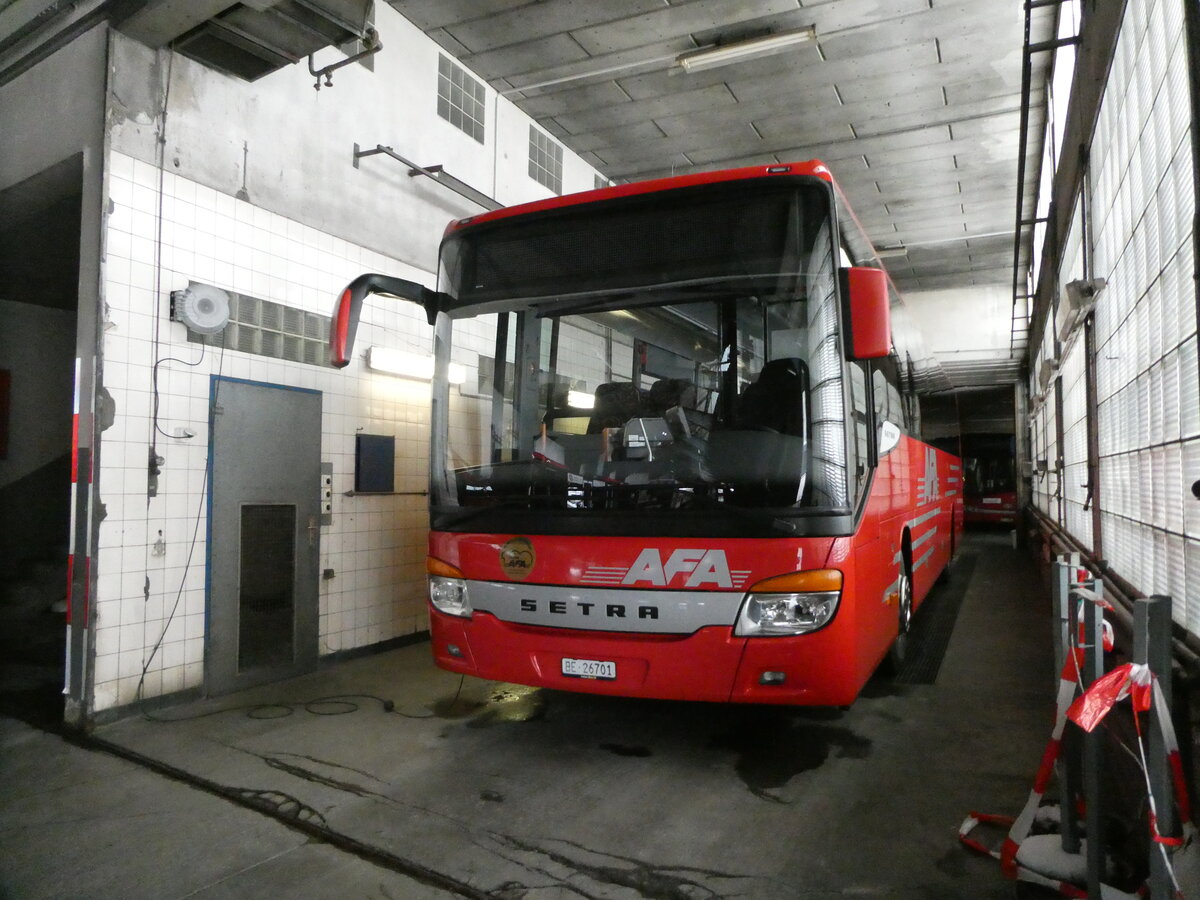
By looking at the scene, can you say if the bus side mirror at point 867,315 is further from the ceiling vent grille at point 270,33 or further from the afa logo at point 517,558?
the ceiling vent grille at point 270,33

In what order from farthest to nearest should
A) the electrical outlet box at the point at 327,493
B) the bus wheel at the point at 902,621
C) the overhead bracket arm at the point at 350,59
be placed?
the electrical outlet box at the point at 327,493 → the bus wheel at the point at 902,621 → the overhead bracket arm at the point at 350,59

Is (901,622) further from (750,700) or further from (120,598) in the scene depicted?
(120,598)

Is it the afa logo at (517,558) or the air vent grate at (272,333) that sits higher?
the air vent grate at (272,333)

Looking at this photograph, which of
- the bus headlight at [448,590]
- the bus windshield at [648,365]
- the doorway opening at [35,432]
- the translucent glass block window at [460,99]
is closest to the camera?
the bus windshield at [648,365]

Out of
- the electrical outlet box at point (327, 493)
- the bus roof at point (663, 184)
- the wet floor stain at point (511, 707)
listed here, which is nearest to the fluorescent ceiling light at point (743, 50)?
the bus roof at point (663, 184)

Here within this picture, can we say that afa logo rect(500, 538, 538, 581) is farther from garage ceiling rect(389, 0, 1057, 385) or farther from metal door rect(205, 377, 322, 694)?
garage ceiling rect(389, 0, 1057, 385)

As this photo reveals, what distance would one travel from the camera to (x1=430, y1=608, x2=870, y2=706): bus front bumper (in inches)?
121

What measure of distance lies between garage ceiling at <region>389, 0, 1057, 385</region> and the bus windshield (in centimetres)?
355

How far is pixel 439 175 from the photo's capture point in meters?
6.20

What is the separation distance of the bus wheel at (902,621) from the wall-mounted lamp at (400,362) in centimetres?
368

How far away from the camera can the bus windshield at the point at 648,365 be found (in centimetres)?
315

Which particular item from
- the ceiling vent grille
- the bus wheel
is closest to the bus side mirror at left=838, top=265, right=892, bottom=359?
the bus wheel

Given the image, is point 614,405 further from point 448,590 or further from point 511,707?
point 511,707

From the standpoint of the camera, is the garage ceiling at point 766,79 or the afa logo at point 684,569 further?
the garage ceiling at point 766,79
